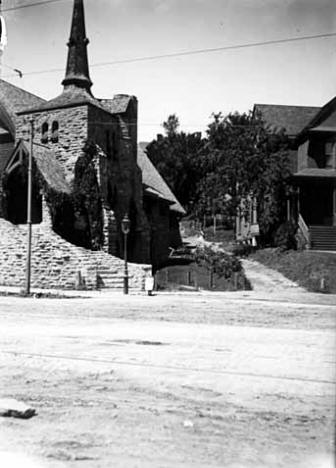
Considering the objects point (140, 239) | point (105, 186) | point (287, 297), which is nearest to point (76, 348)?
point (287, 297)

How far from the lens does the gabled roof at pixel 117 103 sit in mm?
31477

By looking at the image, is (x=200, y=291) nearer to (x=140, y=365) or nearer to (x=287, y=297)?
(x=287, y=297)

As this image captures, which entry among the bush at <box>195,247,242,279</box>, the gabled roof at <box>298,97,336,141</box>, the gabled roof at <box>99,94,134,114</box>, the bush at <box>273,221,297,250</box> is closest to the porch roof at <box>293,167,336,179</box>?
the gabled roof at <box>298,97,336,141</box>

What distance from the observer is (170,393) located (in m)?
5.60

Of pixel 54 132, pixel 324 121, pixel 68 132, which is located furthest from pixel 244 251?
pixel 54 132

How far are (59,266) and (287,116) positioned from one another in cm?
2085

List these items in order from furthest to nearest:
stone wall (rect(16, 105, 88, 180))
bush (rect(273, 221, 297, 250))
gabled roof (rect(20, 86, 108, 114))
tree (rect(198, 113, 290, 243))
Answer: tree (rect(198, 113, 290, 243)) < bush (rect(273, 221, 297, 250)) < gabled roof (rect(20, 86, 108, 114)) < stone wall (rect(16, 105, 88, 180))

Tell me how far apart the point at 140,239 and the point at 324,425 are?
27522mm

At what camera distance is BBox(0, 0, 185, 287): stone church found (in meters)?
27.1

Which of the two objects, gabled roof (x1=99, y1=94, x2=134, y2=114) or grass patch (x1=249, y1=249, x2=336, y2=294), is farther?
gabled roof (x1=99, y1=94, x2=134, y2=114)

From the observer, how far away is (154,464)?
370 centimetres

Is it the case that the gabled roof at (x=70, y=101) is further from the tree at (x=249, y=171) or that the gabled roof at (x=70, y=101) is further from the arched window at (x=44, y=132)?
the tree at (x=249, y=171)

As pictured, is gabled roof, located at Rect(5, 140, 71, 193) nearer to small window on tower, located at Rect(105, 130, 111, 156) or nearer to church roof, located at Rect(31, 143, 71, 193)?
church roof, located at Rect(31, 143, 71, 193)

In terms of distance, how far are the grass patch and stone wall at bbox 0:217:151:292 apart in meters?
7.26
